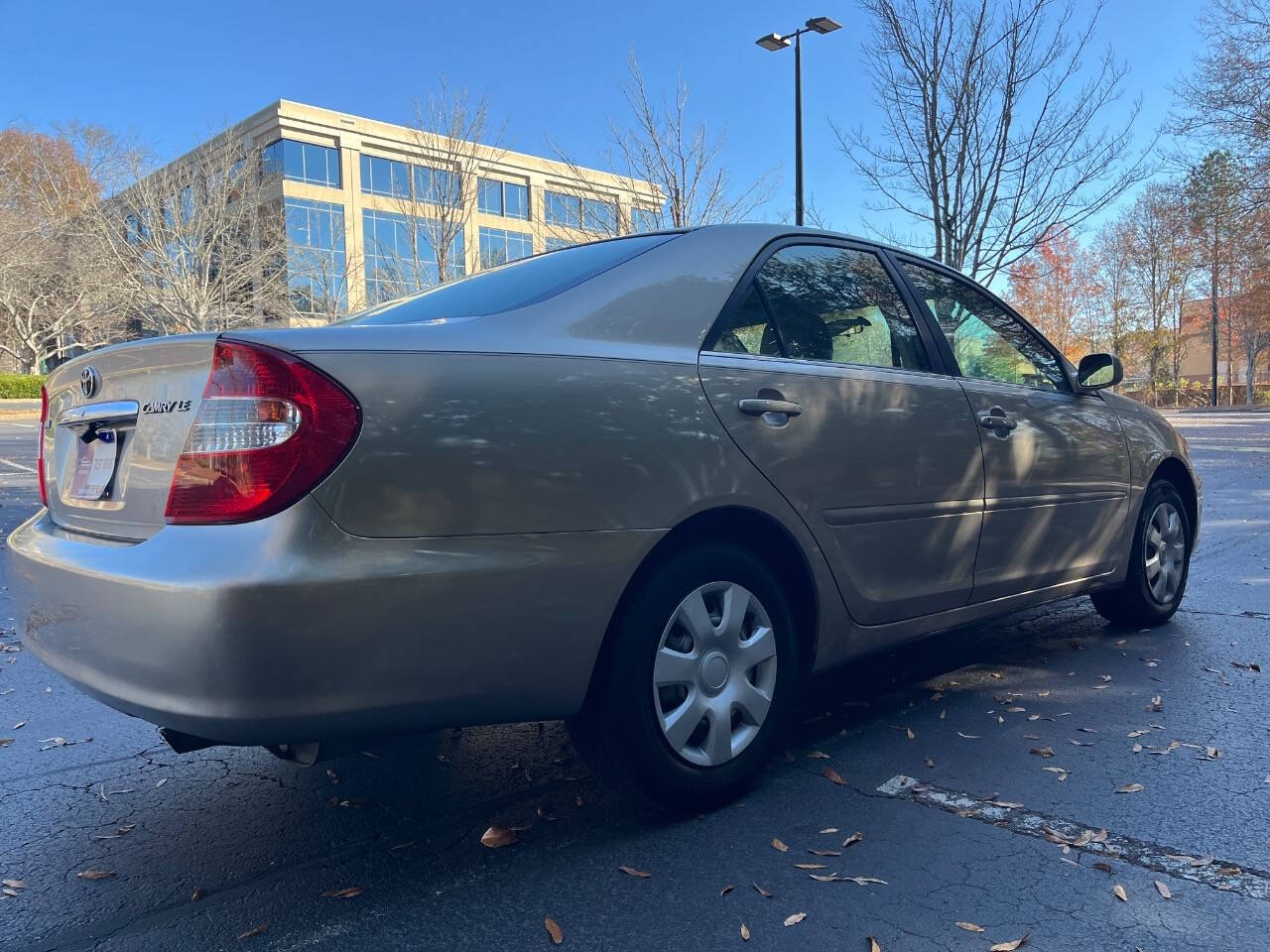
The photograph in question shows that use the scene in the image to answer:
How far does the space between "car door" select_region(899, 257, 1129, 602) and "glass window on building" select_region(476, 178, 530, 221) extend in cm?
Result: 2234

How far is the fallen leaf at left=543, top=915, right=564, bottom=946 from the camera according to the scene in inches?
81.3

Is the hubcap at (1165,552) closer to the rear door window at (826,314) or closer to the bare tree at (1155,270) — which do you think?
the rear door window at (826,314)

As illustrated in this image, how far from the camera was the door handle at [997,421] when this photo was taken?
11.8 feet

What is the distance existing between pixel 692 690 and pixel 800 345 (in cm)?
119

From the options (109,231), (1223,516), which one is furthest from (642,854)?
(109,231)

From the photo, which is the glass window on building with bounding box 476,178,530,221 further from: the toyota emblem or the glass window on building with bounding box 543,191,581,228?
the toyota emblem

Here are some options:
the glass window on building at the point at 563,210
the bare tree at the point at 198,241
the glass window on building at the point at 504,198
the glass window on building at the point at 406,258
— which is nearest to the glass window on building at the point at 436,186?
the glass window on building at the point at 406,258

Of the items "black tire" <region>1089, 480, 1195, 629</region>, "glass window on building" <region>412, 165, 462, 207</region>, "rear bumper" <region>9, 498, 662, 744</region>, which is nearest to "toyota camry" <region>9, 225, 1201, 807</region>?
"rear bumper" <region>9, 498, 662, 744</region>

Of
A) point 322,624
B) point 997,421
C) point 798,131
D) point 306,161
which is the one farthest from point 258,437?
point 306,161

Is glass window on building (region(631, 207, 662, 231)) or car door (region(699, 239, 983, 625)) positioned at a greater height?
glass window on building (region(631, 207, 662, 231))

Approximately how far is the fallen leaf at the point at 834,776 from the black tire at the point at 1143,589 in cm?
231

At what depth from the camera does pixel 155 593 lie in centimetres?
201

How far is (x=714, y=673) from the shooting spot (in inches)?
104

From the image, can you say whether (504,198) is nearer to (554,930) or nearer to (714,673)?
(714,673)
